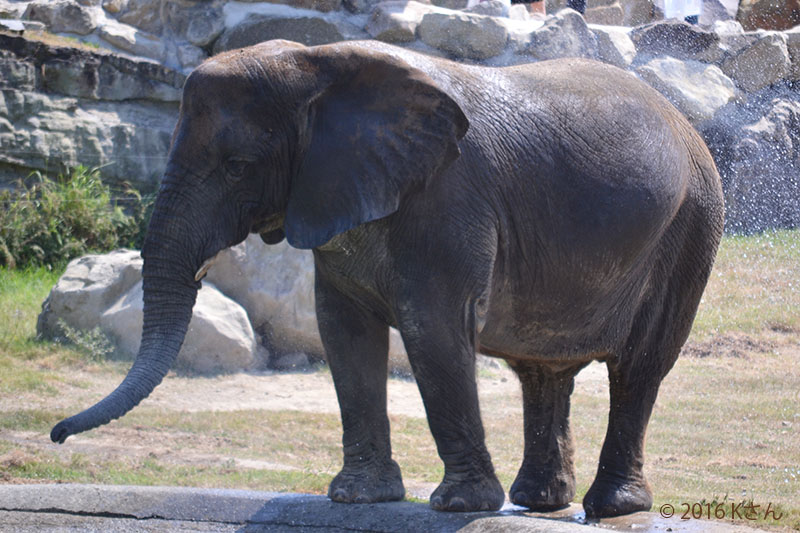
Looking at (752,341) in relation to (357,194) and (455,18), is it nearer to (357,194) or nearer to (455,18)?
(455,18)

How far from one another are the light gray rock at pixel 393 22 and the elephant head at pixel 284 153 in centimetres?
835

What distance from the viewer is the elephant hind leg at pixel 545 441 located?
574 cm

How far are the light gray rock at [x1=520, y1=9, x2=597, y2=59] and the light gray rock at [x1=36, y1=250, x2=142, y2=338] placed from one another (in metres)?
5.74

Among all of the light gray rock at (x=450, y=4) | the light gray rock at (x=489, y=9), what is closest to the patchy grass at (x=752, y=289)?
the light gray rock at (x=489, y=9)

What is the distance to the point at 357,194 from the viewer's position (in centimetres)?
456

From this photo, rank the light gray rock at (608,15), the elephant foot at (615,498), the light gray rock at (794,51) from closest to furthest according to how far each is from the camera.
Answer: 1. the elephant foot at (615,498)
2. the light gray rock at (794,51)
3. the light gray rock at (608,15)

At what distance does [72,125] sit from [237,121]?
7936 millimetres

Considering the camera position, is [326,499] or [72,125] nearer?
[326,499]

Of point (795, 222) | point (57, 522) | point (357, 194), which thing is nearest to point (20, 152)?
point (57, 522)

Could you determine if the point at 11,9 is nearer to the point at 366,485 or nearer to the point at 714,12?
the point at 366,485

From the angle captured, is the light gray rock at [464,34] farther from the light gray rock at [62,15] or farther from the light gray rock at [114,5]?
the light gray rock at [62,15]

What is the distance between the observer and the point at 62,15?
1230 centimetres

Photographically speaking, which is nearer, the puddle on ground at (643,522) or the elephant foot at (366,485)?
the puddle on ground at (643,522)

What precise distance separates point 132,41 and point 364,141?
8550 millimetres
